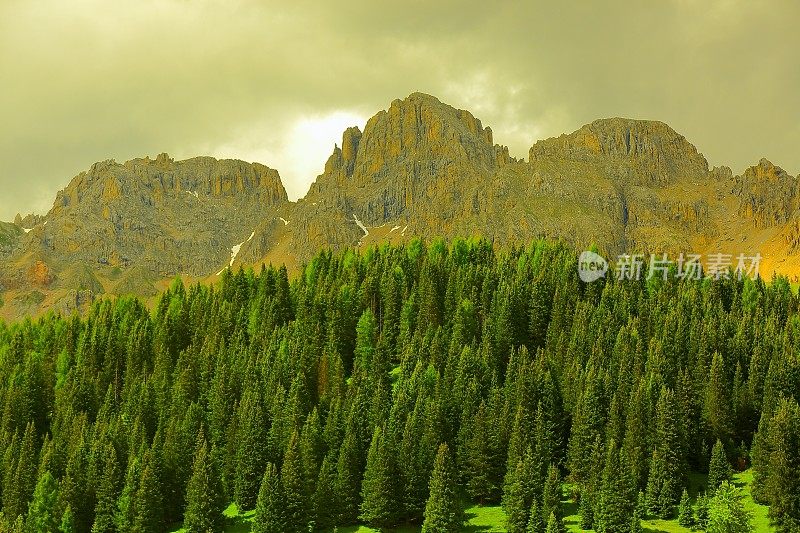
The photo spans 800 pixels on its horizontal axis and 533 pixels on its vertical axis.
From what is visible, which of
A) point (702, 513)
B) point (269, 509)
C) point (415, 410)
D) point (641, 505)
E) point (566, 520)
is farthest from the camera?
point (415, 410)

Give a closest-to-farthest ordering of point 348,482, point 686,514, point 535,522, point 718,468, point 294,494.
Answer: point 535,522 < point 686,514 < point 294,494 < point 718,468 < point 348,482

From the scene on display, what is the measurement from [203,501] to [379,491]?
2096cm

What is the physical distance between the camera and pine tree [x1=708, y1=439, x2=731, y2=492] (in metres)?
99.6

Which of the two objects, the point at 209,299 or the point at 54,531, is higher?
the point at 209,299

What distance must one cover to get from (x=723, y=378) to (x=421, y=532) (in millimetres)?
48129

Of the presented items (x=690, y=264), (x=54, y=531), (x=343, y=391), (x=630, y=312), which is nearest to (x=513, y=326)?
(x=630, y=312)

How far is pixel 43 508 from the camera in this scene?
360ft

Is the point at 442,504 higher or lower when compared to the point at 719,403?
lower

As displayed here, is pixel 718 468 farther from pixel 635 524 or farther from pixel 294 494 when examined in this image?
pixel 294 494

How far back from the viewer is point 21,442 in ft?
411

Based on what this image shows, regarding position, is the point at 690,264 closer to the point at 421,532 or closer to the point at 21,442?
the point at 421,532

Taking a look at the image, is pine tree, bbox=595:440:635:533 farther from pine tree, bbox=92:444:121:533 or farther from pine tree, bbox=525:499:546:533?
pine tree, bbox=92:444:121:533

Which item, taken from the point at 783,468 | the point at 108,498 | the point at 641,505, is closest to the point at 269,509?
the point at 108,498

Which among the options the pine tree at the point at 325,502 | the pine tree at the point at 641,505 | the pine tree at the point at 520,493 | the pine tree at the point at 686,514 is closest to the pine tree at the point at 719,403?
the pine tree at the point at 686,514
